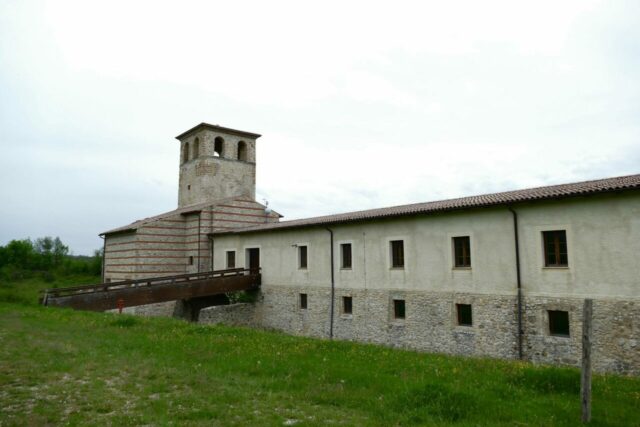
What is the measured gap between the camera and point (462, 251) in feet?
51.1

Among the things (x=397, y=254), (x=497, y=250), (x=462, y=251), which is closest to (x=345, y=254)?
(x=397, y=254)

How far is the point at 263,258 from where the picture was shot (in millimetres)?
24094

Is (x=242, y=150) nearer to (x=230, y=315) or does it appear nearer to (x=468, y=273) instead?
(x=230, y=315)

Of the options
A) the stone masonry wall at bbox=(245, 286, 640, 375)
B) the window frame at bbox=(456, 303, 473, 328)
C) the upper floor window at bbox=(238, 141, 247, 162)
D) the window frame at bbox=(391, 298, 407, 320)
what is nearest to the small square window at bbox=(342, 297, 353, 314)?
the stone masonry wall at bbox=(245, 286, 640, 375)

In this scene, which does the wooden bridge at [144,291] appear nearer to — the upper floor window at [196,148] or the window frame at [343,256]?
the window frame at [343,256]

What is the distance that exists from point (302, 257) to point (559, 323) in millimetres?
11810

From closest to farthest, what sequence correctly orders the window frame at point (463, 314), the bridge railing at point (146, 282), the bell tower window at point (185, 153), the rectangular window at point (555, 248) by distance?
the rectangular window at point (555, 248)
the window frame at point (463, 314)
the bridge railing at point (146, 282)
the bell tower window at point (185, 153)

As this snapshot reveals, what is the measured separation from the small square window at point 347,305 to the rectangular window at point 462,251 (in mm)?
5293

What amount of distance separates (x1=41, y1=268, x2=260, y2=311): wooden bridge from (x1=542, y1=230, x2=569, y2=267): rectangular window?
14694 millimetres

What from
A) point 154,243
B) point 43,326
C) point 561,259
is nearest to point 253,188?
point 154,243

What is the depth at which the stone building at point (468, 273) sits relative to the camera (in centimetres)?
1198

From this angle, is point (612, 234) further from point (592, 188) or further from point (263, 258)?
point (263, 258)

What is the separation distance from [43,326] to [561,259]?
51.4 ft

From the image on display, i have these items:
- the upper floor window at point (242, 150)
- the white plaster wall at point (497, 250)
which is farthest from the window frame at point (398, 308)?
the upper floor window at point (242, 150)
